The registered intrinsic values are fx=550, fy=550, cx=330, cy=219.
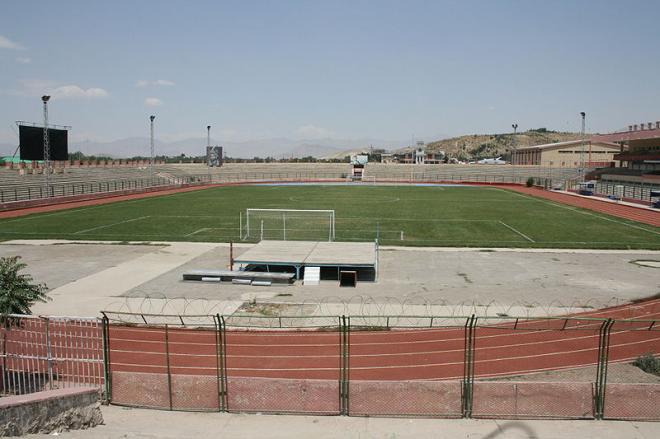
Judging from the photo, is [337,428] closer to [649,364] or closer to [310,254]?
[649,364]

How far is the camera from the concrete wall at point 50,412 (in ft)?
27.7

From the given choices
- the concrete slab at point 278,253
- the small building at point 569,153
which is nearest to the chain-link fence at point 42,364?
the concrete slab at point 278,253

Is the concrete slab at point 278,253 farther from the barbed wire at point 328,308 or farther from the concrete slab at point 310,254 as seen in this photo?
the barbed wire at point 328,308

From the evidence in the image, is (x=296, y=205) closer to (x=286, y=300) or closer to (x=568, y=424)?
(x=286, y=300)

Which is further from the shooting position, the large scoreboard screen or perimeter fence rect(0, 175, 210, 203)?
perimeter fence rect(0, 175, 210, 203)

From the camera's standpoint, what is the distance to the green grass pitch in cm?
3306

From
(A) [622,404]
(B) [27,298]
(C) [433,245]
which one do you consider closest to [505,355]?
(A) [622,404]

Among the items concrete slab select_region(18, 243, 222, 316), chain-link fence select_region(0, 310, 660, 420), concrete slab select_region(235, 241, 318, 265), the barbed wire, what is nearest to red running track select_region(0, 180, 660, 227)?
concrete slab select_region(18, 243, 222, 316)

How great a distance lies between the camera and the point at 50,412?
8984 mm

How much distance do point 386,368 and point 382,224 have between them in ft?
87.4

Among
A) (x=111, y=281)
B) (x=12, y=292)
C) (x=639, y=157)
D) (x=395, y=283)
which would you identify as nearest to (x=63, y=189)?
(x=111, y=281)

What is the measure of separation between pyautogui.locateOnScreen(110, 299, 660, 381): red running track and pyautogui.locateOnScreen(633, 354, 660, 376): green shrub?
0.57 metres

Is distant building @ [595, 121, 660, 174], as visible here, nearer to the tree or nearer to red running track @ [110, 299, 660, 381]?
red running track @ [110, 299, 660, 381]

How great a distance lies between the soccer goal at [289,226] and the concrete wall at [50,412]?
1957 cm
